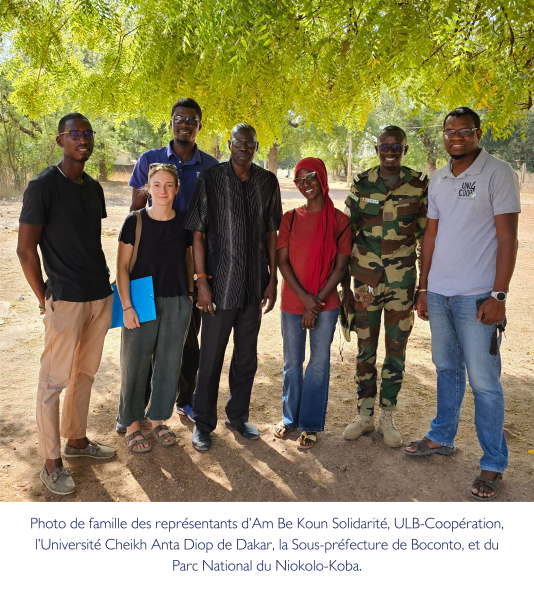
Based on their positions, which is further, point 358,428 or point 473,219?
point 358,428

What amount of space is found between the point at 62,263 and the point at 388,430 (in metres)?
2.81

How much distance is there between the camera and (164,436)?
4.31m

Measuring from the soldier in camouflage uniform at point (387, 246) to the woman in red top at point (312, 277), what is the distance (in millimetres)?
153

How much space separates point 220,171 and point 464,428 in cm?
307

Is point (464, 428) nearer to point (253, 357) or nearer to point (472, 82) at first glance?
point (253, 357)

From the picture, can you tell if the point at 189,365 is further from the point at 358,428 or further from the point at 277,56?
the point at 277,56

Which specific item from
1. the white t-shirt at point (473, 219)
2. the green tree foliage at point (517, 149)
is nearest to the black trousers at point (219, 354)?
the white t-shirt at point (473, 219)

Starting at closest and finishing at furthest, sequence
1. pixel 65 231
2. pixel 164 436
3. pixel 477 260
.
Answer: pixel 65 231
pixel 477 260
pixel 164 436

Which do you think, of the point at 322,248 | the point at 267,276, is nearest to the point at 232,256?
the point at 267,276

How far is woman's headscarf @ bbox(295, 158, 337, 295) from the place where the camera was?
4051 millimetres

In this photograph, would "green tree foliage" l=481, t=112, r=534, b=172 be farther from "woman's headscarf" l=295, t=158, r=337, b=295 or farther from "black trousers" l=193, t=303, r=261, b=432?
"black trousers" l=193, t=303, r=261, b=432

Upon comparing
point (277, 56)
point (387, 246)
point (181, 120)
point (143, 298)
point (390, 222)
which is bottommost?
point (143, 298)

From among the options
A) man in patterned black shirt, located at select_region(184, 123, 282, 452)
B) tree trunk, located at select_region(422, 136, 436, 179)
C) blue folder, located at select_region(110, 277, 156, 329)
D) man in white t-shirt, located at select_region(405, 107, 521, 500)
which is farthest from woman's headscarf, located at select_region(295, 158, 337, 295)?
tree trunk, located at select_region(422, 136, 436, 179)

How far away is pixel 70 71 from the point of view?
599 centimetres
